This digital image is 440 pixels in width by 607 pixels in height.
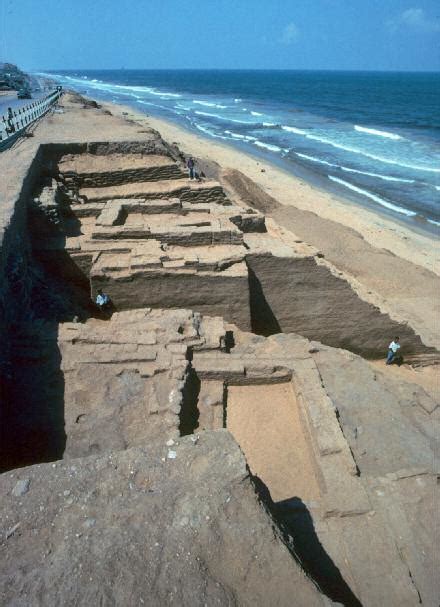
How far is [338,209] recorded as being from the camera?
68.0 ft

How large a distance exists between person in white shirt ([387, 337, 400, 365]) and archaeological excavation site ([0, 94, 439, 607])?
294 mm

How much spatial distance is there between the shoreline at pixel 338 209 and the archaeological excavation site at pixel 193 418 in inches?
304

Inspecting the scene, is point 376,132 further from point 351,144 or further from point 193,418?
point 193,418

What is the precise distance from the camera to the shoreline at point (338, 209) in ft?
54.5

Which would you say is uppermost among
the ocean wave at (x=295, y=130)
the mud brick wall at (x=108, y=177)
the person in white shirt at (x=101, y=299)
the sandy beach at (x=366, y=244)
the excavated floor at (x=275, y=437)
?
the mud brick wall at (x=108, y=177)

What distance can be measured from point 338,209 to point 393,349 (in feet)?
43.6

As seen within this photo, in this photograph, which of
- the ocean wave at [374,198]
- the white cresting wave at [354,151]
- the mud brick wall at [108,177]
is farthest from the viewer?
the white cresting wave at [354,151]

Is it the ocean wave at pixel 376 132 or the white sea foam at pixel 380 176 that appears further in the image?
the ocean wave at pixel 376 132

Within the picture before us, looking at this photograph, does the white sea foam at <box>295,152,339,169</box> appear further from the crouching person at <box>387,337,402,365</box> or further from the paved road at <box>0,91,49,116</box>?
the crouching person at <box>387,337,402,365</box>

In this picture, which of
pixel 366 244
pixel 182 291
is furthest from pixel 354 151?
pixel 182 291

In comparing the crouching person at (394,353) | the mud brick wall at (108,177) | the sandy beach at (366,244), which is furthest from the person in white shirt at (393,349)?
the mud brick wall at (108,177)

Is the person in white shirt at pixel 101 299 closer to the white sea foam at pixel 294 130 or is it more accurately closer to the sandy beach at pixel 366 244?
the sandy beach at pixel 366 244

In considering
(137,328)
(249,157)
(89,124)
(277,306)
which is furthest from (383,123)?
(137,328)

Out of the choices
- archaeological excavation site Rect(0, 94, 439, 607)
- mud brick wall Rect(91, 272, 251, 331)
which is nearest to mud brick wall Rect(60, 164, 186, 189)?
archaeological excavation site Rect(0, 94, 439, 607)
